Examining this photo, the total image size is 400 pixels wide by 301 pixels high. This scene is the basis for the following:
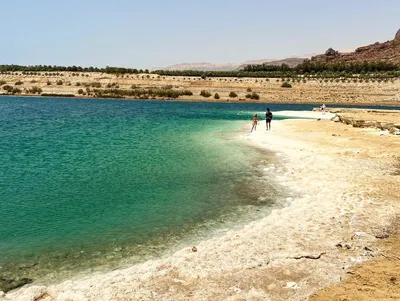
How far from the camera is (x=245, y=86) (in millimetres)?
105062

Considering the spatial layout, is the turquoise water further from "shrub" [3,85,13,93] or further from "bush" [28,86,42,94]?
"shrub" [3,85,13,93]

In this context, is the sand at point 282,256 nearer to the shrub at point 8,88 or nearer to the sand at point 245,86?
the sand at point 245,86

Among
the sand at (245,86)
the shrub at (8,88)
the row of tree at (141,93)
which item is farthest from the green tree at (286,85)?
the shrub at (8,88)

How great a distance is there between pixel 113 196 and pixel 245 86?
305 feet

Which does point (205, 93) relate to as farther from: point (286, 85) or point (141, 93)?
point (286, 85)

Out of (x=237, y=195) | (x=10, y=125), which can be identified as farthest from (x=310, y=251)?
(x=10, y=125)

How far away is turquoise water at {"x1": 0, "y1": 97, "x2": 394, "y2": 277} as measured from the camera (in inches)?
432

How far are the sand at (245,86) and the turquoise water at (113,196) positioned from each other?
70.3 metres

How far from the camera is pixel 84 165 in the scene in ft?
72.3

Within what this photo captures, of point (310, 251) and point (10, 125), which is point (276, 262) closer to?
point (310, 251)

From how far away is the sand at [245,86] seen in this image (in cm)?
9411

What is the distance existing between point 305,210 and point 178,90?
305ft

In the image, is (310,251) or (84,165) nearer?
(310,251)

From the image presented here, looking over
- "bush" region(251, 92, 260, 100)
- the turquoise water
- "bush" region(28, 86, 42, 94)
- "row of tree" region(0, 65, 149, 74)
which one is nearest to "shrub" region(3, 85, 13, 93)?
"bush" region(28, 86, 42, 94)
